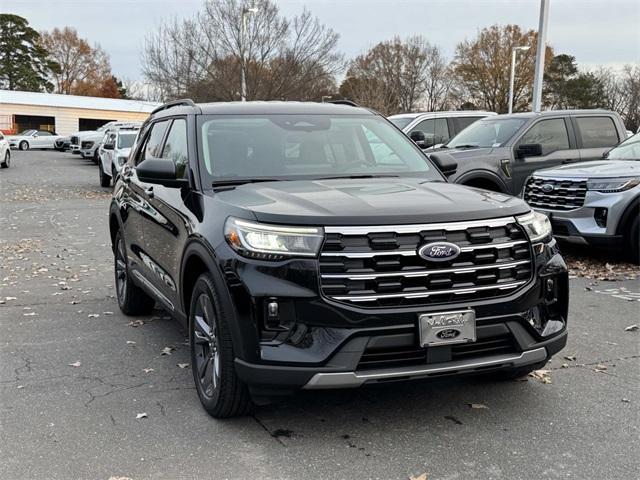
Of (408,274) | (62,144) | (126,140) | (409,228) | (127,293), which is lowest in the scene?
(127,293)

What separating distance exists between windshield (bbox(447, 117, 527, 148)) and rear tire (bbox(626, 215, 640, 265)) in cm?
298

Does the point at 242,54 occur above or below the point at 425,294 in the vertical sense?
above

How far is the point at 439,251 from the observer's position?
344 cm

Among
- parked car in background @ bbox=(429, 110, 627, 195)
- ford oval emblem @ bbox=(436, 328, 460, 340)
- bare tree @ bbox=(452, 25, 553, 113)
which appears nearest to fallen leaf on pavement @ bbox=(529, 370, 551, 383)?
ford oval emblem @ bbox=(436, 328, 460, 340)

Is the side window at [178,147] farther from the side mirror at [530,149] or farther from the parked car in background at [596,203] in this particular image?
the side mirror at [530,149]

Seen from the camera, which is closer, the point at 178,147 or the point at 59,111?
the point at 178,147

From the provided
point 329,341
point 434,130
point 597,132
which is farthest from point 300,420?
point 434,130

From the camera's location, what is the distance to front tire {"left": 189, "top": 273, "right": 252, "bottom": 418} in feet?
11.8

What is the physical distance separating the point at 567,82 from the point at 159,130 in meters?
64.4

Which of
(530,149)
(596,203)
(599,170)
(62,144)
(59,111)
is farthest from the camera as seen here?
(59,111)

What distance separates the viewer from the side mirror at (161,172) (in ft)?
14.4

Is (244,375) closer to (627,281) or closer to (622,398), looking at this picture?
(622,398)

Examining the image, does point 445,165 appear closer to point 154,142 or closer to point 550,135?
point 154,142

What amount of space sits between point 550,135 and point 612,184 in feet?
9.03
